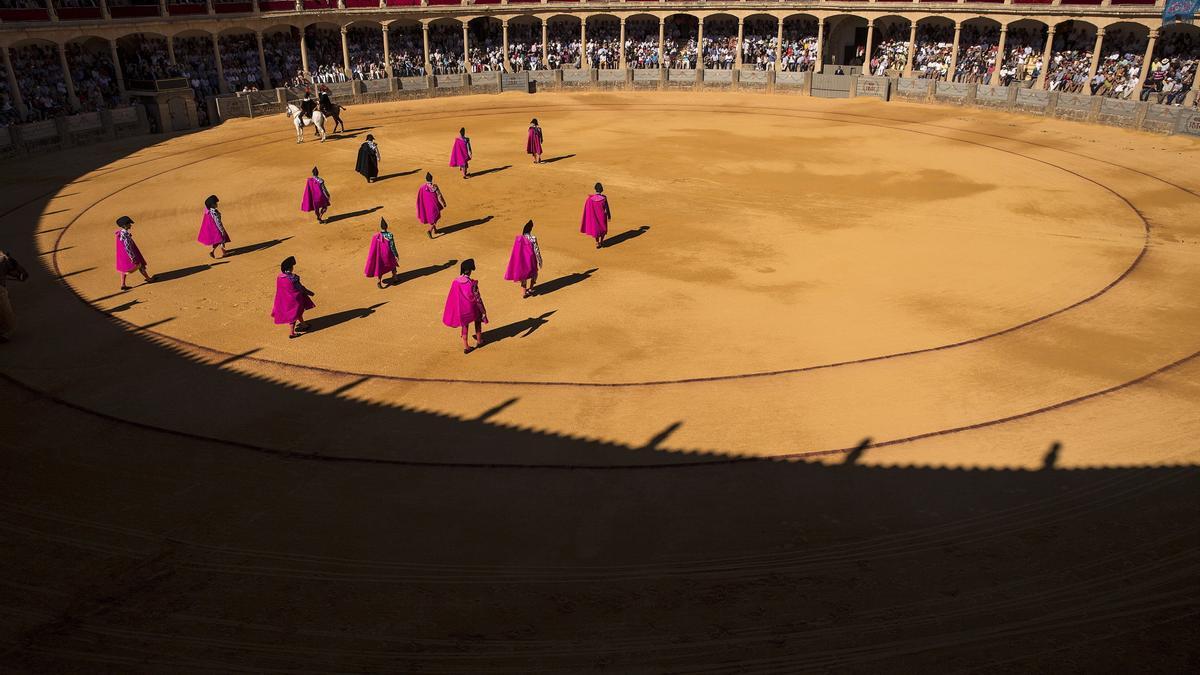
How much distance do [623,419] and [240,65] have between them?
118 feet

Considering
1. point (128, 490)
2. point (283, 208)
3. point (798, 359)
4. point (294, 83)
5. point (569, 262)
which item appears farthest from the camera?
point (294, 83)

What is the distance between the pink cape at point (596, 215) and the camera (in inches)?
677

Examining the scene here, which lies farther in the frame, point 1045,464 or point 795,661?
point 1045,464

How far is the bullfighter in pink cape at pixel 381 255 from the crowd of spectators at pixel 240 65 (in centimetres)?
2635

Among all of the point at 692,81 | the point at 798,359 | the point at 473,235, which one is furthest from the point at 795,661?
the point at 692,81

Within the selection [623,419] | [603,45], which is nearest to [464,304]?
[623,419]

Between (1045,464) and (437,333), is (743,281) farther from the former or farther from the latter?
(1045,464)

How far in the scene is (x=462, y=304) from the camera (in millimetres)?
12547

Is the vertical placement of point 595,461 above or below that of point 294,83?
below

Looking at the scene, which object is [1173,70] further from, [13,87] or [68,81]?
[13,87]

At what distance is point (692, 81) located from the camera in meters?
40.3

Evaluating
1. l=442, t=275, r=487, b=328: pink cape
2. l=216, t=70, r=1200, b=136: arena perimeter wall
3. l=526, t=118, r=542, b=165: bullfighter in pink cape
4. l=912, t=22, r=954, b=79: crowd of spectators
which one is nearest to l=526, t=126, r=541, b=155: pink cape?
l=526, t=118, r=542, b=165: bullfighter in pink cape

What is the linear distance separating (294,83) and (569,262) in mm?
27954

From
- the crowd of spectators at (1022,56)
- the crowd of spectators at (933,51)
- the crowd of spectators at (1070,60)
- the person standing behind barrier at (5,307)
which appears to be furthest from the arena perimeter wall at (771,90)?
the person standing behind barrier at (5,307)
